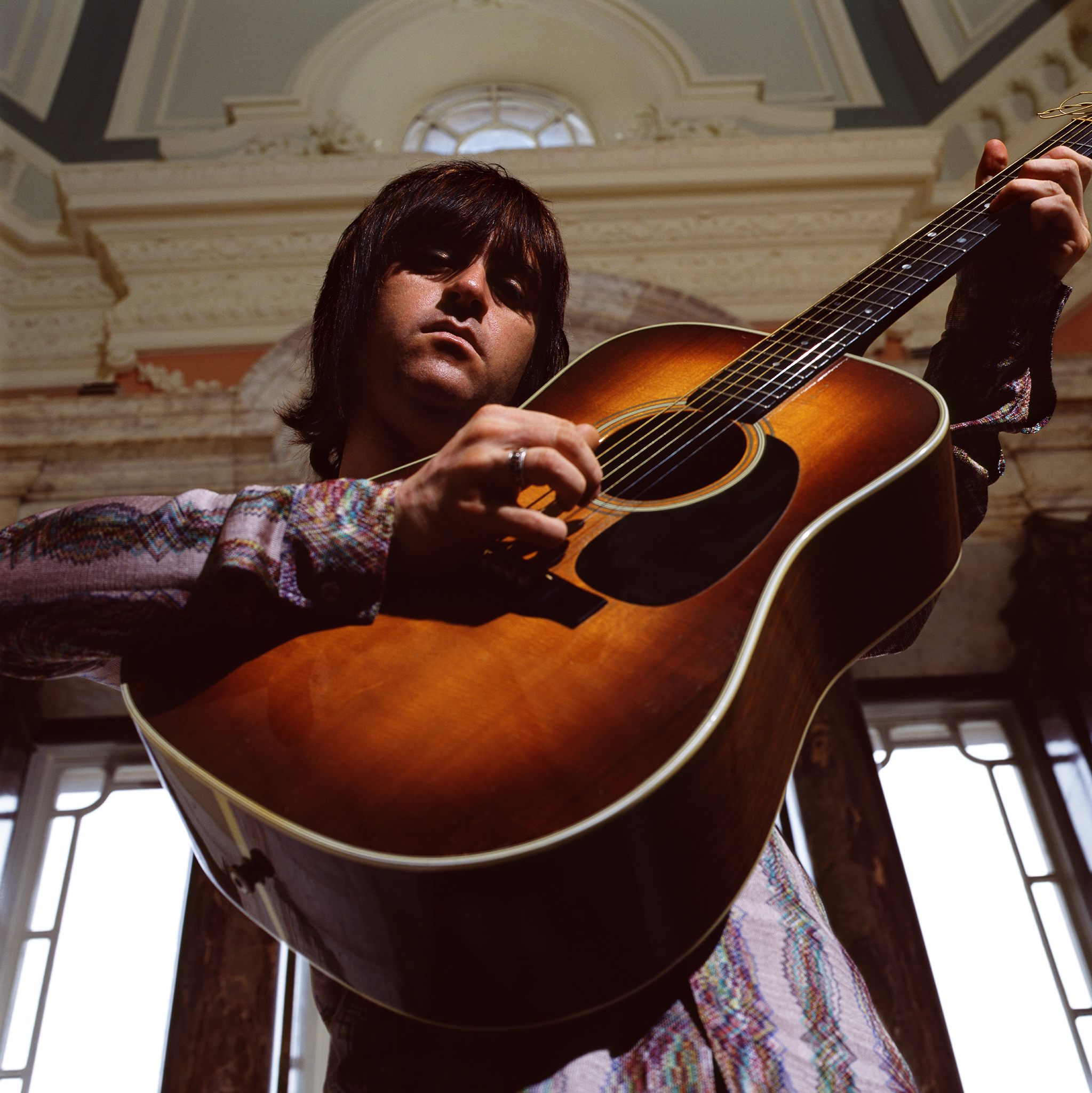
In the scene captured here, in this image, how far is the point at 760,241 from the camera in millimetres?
4680

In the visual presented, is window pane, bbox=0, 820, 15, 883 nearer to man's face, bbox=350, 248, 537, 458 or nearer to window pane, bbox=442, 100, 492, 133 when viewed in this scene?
man's face, bbox=350, 248, 537, 458

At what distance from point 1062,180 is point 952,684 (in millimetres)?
2638

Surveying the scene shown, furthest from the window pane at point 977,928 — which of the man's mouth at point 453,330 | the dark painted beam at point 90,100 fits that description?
the dark painted beam at point 90,100

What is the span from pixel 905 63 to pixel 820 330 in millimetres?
5613

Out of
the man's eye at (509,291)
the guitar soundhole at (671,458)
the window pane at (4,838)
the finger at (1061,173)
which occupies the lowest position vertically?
the guitar soundhole at (671,458)

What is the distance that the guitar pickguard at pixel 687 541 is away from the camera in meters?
0.68

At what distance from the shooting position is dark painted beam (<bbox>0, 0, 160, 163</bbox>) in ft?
17.5

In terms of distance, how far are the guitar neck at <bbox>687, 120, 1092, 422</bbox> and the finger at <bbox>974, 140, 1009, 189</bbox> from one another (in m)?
0.01

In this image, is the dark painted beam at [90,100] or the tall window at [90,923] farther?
the dark painted beam at [90,100]

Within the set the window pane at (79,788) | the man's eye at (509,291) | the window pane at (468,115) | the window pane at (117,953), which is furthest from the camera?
the window pane at (468,115)

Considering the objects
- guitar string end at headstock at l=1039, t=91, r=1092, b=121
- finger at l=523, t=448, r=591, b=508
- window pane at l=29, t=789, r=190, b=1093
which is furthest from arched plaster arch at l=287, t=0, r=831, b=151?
finger at l=523, t=448, r=591, b=508

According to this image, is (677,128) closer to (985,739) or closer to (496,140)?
(496,140)

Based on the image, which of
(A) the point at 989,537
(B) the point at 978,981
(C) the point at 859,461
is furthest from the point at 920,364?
(C) the point at 859,461

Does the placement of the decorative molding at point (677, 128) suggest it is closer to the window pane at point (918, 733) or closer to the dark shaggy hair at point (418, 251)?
the window pane at point (918, 733)
